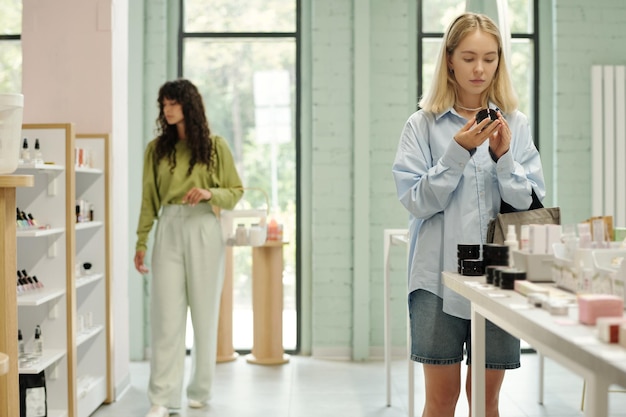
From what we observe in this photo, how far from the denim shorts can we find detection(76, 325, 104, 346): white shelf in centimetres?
216

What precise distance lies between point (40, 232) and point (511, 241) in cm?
205

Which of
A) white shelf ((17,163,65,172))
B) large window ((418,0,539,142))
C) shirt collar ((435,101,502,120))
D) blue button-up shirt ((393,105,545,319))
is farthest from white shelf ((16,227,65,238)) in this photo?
large window ((418,0,539,142))

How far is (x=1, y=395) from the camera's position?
2068mm

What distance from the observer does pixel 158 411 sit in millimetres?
3721

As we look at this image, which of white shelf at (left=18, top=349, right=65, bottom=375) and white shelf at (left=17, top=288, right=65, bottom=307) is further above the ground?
white shelf at (left=17, top=288, right=65, bottom=307)

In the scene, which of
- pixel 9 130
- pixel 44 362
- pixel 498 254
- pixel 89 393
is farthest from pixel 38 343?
pixel 498 254

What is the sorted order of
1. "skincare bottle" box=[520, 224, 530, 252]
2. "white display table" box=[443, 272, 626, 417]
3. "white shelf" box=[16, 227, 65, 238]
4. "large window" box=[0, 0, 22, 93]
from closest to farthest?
"white display table" box=[443, 272, 626, 417] < "skincare bottle" box=[520, 224, 530, 252] < "white shelf" box=[16, 227, 65, 238] < "large window" box=[0, 0, 22, 93]

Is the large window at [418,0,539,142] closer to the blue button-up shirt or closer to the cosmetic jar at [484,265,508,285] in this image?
the blue button-up shirt

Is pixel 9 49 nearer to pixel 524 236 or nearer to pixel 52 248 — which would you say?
pixel 52 248

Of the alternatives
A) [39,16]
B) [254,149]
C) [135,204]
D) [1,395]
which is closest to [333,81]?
[254,149]

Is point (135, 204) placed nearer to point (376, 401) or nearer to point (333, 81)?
point (333, 81)

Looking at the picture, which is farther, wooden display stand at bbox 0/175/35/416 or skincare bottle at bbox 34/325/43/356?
skincare bottle at bbox 34/325/43/356

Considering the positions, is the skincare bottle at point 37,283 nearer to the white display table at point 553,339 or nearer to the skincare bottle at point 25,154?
the skincare bottle at point 25,154

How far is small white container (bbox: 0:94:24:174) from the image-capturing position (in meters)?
2.18
